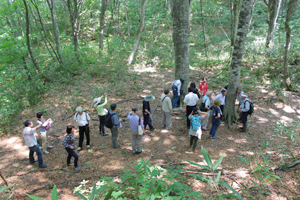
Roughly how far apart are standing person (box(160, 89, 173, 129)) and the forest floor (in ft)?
1.02

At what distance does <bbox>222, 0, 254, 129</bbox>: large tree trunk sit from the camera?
6512 mm

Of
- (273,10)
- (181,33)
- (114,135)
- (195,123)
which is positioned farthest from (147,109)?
(273,10)

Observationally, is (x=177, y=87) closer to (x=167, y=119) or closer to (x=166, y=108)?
(x=166, y=108)

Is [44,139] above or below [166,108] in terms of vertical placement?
below

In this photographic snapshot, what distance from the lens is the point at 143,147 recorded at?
6.63 meters

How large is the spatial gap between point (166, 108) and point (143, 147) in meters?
1.79

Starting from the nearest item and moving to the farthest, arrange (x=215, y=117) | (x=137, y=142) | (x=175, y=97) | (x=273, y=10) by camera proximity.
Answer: (x=137, y=142) < (x=215, y=117) < (x=175, y=97) < (x=273, y=10)

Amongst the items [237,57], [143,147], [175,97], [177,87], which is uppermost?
[237,57]

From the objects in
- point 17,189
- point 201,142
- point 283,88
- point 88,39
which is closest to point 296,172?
point 201,142

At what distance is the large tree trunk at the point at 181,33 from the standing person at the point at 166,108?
1948 millimetres

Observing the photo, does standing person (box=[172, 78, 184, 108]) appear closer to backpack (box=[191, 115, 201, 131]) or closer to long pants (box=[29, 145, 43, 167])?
backpack (box=[191, 115, 201, 131])

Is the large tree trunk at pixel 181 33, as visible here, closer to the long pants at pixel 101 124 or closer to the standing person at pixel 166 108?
the standing person at pixel 166 108

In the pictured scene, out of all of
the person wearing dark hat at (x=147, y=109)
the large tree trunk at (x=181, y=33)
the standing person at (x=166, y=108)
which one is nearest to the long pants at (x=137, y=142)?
the person wearing dark hat at (x=147, y=109)

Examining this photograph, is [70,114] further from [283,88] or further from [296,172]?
[283,88]
